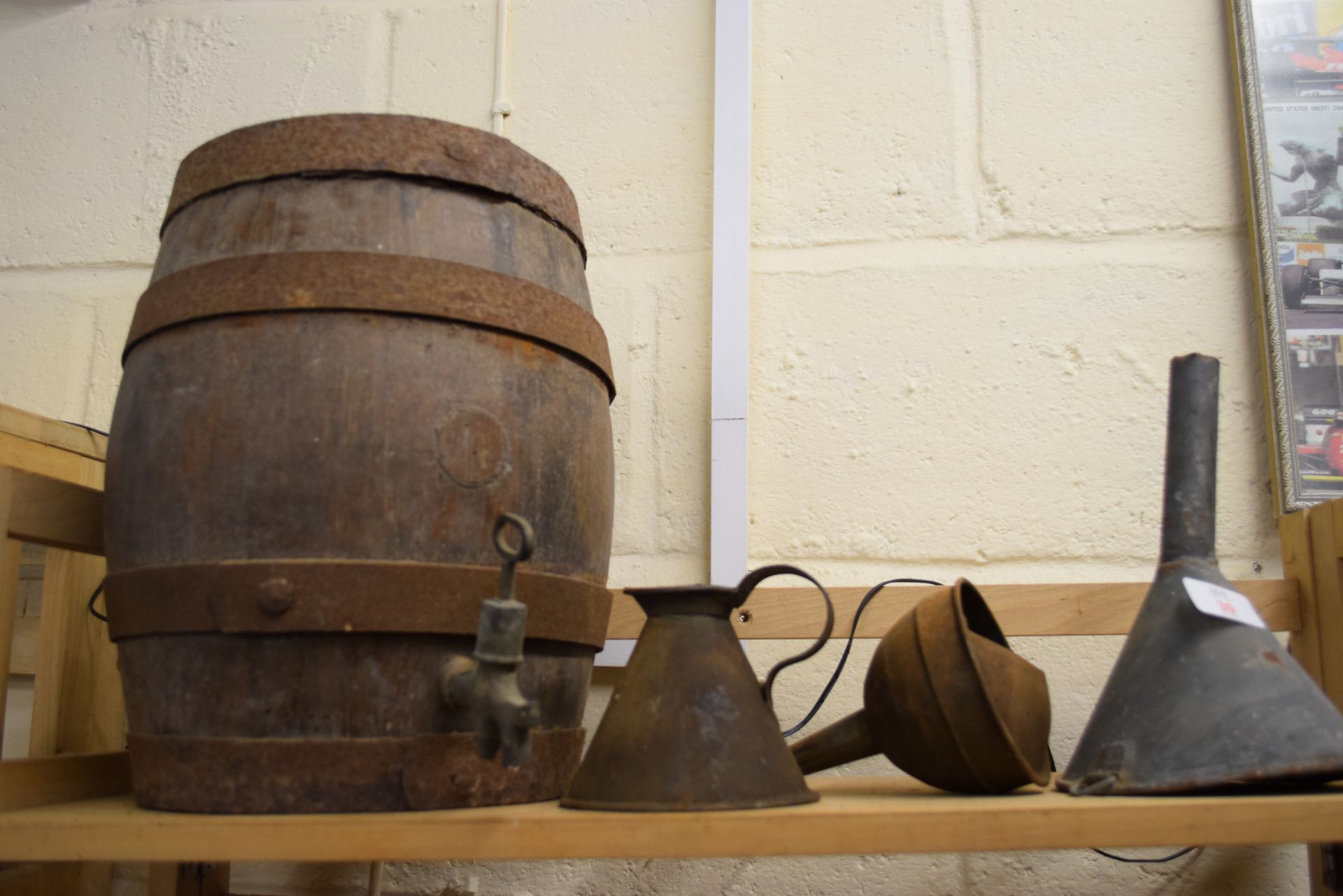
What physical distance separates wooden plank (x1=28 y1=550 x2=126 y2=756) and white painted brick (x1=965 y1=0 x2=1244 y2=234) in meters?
1.33

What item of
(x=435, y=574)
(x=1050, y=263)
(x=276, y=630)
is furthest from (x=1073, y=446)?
(x=276, y=630)

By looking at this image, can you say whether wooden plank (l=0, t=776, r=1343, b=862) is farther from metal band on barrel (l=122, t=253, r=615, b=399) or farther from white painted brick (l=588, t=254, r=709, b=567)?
white painted brick (l=588, t=254, r=709, b=567)

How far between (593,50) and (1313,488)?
1179mm

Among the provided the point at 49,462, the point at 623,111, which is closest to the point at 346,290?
the point at 49,462

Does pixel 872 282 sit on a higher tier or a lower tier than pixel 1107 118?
lower

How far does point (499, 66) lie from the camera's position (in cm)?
174

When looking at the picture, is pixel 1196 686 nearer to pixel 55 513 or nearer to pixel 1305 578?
pixel 1305 578

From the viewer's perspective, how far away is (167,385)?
94 cm

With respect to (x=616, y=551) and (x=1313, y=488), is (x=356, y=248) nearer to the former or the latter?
(x=616, y=551)

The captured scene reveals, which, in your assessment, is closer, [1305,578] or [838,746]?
[838,746]

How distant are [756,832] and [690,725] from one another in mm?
128

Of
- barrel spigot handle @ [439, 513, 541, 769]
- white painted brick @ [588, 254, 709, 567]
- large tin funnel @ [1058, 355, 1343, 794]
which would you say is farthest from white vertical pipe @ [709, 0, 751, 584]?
barrel spigot handle @ [439, 513, 541, 769]

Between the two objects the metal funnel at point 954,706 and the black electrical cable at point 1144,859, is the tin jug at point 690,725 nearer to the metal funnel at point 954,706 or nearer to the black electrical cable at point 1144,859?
the metal funnel at point 954,706

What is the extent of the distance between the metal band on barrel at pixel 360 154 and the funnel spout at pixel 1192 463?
24.9 inches
